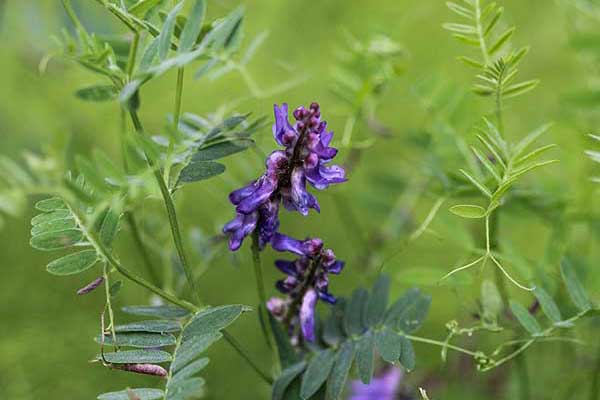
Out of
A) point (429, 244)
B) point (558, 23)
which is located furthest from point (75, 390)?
point (558, 23)

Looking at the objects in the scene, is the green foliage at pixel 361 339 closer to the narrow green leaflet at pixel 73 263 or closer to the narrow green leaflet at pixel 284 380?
the narrow green leaflet at pixel 284 380

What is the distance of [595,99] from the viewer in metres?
0.74

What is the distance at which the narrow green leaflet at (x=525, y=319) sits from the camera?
0.57 m

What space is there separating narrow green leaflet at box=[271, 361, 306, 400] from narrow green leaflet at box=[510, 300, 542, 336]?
16cm

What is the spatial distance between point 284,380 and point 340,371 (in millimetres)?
41

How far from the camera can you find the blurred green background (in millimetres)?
846

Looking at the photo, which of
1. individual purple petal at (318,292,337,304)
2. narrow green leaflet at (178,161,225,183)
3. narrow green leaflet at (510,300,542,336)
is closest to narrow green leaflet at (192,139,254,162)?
narrow green leaflet at (178,161,225,183)

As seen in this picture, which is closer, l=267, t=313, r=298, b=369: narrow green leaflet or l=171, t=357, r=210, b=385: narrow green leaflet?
l=171, t=357, r=210, b=385: narrow green leaflet

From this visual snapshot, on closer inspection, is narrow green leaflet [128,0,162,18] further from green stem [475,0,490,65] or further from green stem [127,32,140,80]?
green stem [475,0,490,65]

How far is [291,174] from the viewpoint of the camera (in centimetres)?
51

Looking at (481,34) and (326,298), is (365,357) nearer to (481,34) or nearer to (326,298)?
(326,298)

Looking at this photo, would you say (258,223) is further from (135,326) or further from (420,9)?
(420,9)

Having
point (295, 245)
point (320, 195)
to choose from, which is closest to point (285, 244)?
point (295, 245)

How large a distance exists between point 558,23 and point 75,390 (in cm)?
88
